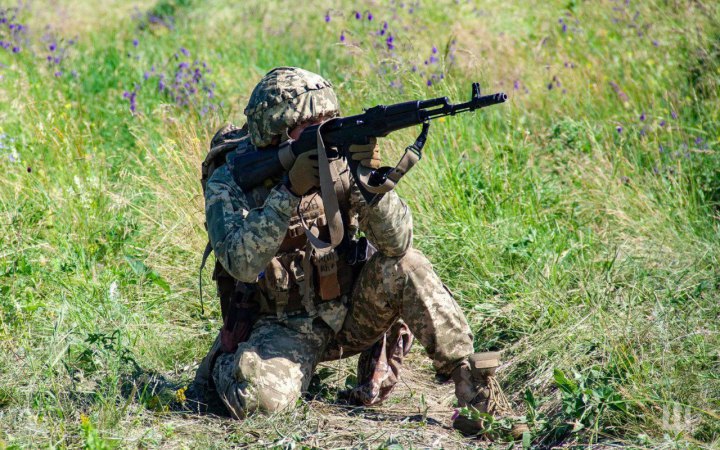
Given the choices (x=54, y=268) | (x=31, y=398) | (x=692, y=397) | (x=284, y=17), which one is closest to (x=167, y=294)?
(x=54, y=268)

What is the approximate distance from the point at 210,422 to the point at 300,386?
389 millimetres

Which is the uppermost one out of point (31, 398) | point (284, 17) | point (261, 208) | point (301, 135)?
point (284, 17)

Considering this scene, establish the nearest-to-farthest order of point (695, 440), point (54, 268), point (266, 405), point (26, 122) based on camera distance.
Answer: point (695, 440)
point (266, 405)
point (54, 268)
point (26, 122)

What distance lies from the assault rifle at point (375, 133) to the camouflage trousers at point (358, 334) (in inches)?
16.6

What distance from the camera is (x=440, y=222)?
4797 millimetres

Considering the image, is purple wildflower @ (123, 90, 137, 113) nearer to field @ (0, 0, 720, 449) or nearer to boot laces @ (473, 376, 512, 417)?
field @ (0, 0, 720, 449)

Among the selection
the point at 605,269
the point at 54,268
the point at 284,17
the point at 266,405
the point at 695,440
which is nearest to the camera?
the point at 695,440

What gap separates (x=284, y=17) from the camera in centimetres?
888

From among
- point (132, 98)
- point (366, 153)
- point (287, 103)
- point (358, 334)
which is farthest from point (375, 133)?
point (132, 98)

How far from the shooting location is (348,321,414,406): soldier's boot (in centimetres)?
369

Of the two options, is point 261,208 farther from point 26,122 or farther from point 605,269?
point 26,122

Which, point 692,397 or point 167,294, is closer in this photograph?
point 692,397

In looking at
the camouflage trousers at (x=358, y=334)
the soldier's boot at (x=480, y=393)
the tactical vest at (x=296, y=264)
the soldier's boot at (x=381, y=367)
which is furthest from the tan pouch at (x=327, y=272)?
the soldier's boot at (x=480, y=393)

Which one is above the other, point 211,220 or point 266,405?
point 211,220
